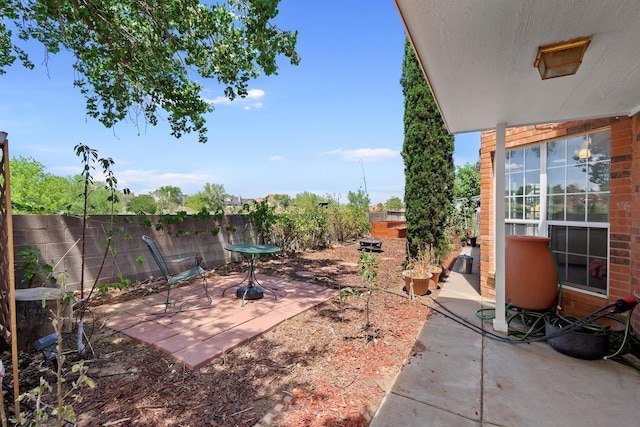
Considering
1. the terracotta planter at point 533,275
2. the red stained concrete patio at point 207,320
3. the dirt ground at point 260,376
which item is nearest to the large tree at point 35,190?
the red stained concrete patio at point 207,320

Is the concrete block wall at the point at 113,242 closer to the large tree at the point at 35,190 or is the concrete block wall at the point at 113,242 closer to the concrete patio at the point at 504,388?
the large tree at the point at 35,190

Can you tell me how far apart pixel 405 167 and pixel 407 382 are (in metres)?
4.41

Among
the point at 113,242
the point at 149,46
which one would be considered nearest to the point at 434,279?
the point at 113,242

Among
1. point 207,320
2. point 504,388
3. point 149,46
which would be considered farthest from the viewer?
point 149,46

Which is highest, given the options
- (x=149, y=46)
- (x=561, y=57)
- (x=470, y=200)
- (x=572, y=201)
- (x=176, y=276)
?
(x=149, y=46)

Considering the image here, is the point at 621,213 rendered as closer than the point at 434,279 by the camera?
Yes

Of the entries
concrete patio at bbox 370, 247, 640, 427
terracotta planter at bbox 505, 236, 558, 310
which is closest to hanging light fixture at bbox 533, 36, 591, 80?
terracotta planter at bbox 505, 236, 558, 310

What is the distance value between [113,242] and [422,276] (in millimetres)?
4866

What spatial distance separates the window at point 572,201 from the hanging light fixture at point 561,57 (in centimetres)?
186

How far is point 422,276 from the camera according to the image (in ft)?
13.8

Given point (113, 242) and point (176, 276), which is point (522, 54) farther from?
point (113, 242)

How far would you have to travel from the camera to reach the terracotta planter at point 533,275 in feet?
10.5

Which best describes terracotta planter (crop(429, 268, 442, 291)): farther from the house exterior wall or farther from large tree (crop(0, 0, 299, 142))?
large tree (crop(0, 0, 299, 142))

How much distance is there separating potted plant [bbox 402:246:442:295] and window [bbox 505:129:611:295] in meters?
1.44
